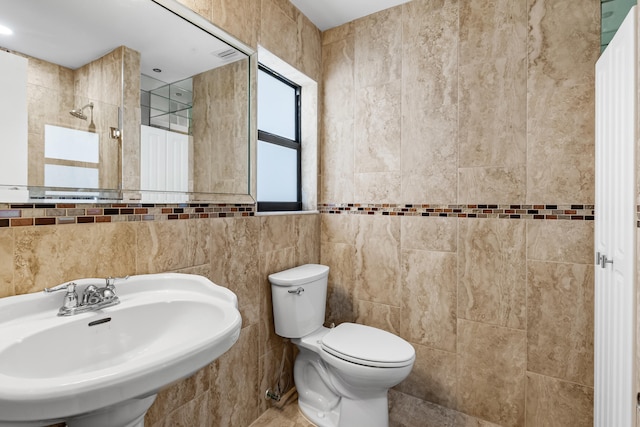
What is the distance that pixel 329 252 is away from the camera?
7.00 feet

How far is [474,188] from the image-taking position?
1649mm

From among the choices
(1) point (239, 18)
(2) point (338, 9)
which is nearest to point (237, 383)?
(1) point (239, 18)

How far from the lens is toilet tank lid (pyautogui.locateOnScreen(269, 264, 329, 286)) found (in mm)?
1629

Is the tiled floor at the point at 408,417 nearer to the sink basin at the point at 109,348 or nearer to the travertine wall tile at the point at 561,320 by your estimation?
the travertine wall tile at the point at 561,320

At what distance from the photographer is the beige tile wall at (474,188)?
144cm

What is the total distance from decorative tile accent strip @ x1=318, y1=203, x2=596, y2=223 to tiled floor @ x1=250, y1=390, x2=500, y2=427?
3.60ft

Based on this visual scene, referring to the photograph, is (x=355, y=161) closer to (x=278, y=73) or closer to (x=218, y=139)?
(x=278, y=73)

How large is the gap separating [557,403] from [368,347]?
943 mm

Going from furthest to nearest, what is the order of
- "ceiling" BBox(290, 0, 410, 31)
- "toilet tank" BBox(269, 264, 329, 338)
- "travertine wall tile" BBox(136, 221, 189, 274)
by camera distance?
"ceiling" BBox(290, 0, 410, 31) < "toilet tank" BBox(269, 264, 329, 338) < "travertine wall tile" BBox(136, 221, 189, 274)

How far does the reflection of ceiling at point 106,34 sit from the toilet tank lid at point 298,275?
106 centimetres

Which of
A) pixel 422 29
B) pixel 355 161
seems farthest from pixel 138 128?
pixel 422 29

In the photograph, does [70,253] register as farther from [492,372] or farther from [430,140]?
[492,372]

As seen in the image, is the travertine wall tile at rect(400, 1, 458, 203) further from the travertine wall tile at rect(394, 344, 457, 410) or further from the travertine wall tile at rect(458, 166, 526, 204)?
the travertine wall tile at rect(394, 344, 457, 410)

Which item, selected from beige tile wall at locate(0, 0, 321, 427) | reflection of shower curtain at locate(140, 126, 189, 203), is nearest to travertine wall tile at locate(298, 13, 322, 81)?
beige tile wall at locate(0, 0, 321, 427)
